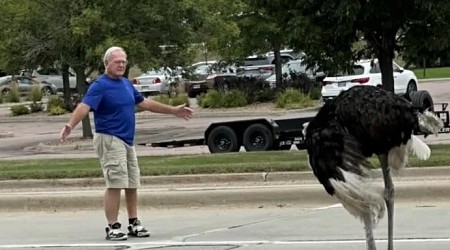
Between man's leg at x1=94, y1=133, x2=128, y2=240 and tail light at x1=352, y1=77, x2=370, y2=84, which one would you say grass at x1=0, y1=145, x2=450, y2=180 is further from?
tail light at x1=352, y1=77, x2=370, y2=84

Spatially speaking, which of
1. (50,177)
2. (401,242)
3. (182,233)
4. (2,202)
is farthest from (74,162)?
(401,242)

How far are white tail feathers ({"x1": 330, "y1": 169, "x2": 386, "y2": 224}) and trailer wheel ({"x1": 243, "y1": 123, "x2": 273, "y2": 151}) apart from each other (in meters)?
11.1

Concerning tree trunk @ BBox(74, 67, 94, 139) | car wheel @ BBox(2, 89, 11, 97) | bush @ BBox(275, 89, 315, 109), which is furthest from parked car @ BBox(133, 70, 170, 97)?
tree trunk @ BBox(74, 67, 94, 139)

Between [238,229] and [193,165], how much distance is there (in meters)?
3.75

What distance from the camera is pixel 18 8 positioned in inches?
886

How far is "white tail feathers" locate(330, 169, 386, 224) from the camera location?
496 centimetres

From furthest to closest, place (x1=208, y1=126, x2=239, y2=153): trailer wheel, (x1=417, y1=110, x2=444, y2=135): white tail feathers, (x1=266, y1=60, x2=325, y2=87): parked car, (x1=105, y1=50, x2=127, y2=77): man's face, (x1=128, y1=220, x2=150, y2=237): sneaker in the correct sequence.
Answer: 1. (x1=266, y1=60, x2=325, y2=87): parked car
2. (x1=208, y1=126, x2=239, y2=153): trailer wheel
3. (x1=128, y1=220, x2=150, y2=237): sneaker
4. (x1=105, y1=50, x2=127, y2=77): man's face
5. (x1=417, y1=110, x2=444, y2=135): white tail feathers

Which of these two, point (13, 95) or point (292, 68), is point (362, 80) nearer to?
point (292, 68)

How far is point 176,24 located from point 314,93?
434 inches

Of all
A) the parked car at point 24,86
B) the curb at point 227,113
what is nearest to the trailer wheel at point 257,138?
the curb at point 227,113

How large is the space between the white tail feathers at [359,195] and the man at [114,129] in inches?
160

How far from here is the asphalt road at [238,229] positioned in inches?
323

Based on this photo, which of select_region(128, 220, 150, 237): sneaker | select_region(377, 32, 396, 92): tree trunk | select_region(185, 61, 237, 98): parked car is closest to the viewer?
→ select_region(128, 220, 150, 237): sneaker

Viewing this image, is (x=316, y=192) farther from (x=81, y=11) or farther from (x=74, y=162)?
(x=81, y=11)
